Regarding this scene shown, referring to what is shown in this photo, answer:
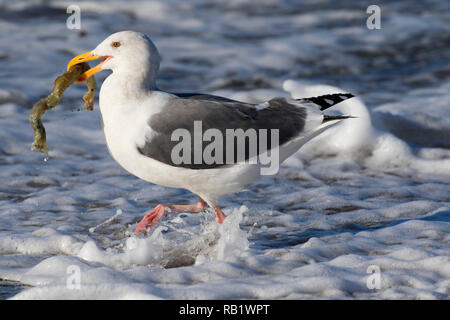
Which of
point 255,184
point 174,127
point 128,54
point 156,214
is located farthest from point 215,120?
point 255,184

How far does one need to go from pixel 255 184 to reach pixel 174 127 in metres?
2.10

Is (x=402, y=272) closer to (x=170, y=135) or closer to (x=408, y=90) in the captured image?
(x=170, y=135)

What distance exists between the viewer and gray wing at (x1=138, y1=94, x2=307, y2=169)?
199 inches

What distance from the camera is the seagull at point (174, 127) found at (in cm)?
506

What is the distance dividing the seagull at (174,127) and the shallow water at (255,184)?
460 mm

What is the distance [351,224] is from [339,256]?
0.82 m

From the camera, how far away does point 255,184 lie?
7047 millimetres

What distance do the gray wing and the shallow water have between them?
0.63 m

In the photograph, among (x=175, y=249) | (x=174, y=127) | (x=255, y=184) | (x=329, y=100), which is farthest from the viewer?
(x=255, y=184)

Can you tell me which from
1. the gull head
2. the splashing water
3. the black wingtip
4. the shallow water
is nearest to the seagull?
the gull head

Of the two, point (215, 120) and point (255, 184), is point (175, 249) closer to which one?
point (215, 120)

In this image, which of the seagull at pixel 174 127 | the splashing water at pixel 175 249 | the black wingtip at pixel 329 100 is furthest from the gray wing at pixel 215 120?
the splashing water at pixel 175 249

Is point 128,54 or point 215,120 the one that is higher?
point 128,54

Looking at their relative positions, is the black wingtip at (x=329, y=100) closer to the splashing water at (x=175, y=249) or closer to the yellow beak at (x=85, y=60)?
the splashing water at (x=175, y=249)
